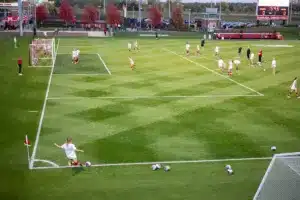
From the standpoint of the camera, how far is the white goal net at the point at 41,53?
41250mm

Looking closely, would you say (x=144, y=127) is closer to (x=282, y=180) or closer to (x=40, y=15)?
(x=282, y=180)

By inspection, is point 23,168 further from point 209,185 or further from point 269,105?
point 269,105

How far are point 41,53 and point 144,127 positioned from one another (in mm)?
24715

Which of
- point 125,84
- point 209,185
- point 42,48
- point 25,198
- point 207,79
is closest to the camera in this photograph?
point 25,198

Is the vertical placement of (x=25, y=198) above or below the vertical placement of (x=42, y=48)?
below

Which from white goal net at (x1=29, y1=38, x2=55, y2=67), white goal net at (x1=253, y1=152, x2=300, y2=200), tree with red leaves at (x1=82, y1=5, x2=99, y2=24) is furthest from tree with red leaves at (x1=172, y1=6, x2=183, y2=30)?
white goal net at (x1=253, y1=152, x2=300, y2=200)

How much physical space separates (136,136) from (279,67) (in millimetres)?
27246

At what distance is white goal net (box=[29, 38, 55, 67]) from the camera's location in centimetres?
4125

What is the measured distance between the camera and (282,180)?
11.5 meters

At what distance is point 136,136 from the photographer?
63.9ft

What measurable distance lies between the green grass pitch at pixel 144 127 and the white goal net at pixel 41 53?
2.56 m

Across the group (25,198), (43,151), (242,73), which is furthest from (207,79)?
(25,198)

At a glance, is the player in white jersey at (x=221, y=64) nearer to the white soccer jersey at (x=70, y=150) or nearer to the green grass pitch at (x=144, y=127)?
the green grass pitch at (x=144, y=127)

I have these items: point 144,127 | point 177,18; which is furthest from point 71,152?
point 177,18
